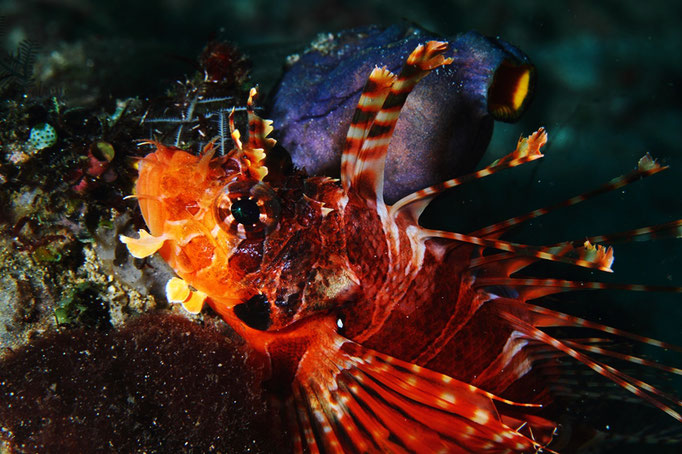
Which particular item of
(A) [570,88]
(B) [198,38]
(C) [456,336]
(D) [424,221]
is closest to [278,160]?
(C) [456,336]

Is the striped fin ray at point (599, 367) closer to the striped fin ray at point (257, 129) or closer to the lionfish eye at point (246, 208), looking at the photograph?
the lionfish eye at point (246, 208)

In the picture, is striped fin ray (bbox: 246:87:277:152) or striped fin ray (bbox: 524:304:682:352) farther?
striped fin ray (bbox: 524:304:682:352)

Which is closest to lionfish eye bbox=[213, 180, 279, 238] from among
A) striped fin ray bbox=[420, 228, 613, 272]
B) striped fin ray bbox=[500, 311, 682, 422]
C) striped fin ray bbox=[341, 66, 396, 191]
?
striped fin ray bbox=[341, 66, 396, 191]

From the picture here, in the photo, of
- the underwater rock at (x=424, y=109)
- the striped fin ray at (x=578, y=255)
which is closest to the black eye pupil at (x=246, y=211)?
the striped fin ray at (x=578, y=255)

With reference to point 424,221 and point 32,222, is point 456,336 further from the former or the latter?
point 32,222

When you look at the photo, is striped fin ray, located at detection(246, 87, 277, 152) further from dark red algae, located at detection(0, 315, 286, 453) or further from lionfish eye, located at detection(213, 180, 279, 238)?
dark red algae, located at detection(0, 315, 286, 453)

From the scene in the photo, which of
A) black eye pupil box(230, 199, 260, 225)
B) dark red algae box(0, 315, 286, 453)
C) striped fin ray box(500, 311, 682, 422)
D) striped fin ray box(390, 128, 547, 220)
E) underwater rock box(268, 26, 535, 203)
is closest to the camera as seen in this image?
dark red algae box(0, 315, 286, 453)

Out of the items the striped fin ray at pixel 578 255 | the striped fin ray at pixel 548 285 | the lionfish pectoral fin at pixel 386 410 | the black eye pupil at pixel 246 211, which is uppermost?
the black eye pupil at pixel 246 211
